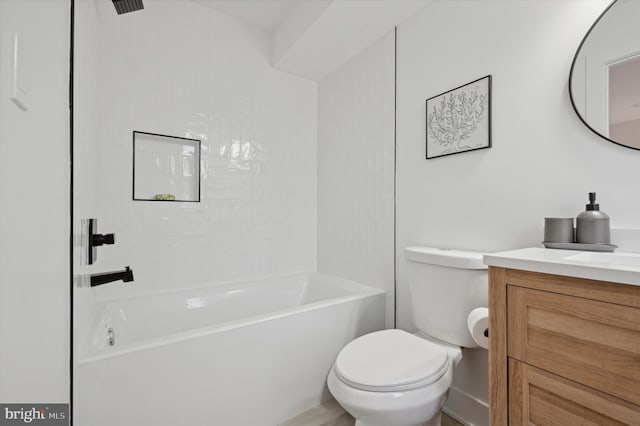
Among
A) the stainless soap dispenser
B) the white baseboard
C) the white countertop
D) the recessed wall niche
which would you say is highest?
the recessed wall niche

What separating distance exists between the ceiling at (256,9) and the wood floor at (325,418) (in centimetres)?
267

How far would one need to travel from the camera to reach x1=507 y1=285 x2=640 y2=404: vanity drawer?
2.36 ft

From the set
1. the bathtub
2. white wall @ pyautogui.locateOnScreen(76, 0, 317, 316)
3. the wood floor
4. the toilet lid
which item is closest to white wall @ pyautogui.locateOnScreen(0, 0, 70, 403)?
the bathtub

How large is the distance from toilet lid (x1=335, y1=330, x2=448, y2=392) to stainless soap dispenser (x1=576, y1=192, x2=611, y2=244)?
2.35ft

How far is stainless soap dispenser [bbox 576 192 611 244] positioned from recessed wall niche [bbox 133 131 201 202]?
2149 mm

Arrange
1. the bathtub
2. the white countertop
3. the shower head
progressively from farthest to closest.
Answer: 1. the shower head
2. the bathtub
3. the white countertop

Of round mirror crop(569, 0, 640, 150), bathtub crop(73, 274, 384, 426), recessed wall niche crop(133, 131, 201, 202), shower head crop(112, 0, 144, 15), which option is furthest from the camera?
recessed wall niche crop(133, 131, 201, 202)

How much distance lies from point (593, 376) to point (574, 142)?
0.91 metres

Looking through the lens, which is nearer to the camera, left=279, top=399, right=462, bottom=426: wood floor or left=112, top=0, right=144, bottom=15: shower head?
left=112, top=0, right=144, bottom=15: shower head

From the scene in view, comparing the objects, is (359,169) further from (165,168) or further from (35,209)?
(35,209)

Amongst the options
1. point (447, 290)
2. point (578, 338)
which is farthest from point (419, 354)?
point (578, 338)

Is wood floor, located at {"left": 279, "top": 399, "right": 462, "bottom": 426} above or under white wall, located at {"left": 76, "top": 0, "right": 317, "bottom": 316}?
under

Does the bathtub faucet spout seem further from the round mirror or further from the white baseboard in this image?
the round mirror

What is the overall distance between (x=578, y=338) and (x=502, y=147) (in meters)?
0.96
